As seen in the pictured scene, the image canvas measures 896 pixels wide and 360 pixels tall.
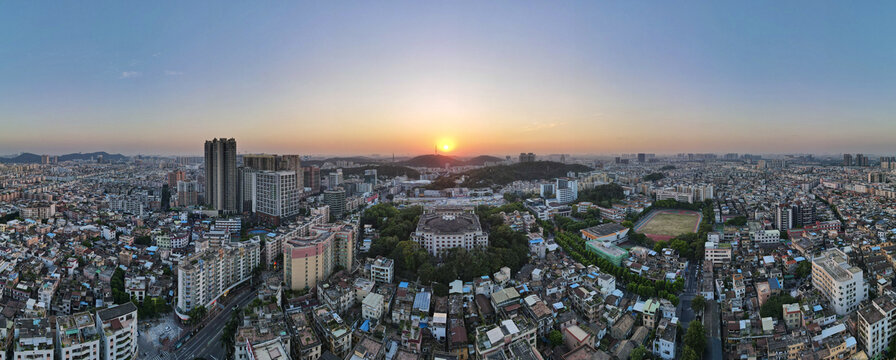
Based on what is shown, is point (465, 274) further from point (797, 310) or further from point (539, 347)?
point (797, 310)

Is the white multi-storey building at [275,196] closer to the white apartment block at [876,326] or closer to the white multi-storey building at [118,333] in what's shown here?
the white multi-storey building at [118,333]

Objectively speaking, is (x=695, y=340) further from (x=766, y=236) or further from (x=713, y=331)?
(x=766, y=236)

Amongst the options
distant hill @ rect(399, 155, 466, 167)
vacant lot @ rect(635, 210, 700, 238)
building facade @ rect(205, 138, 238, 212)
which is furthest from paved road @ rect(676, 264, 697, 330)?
distant hill @ rect(399, 155, 466, 167)

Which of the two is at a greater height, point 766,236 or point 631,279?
point 766,236

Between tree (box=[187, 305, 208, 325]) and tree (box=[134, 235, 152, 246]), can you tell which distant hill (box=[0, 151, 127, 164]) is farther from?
tree (box=[187, 305, 208, 325])

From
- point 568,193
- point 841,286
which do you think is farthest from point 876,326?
point 568,193

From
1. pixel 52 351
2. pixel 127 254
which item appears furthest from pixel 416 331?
pixel 127 254
